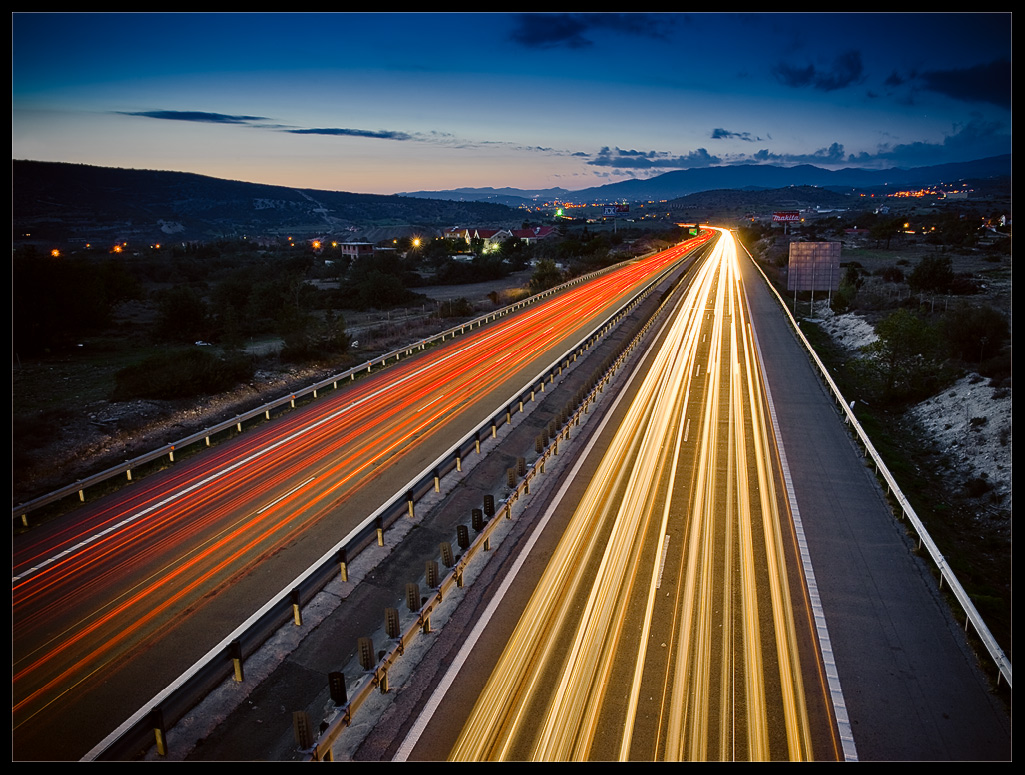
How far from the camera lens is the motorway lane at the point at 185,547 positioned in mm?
9375

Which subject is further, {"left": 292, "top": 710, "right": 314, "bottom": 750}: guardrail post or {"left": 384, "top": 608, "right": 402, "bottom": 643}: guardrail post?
{"left": 384, "top": 608, "right": 402, "bottom": 643}: guardrail post

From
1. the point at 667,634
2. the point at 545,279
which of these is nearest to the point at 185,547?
the point at 667,634

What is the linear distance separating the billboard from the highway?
A: 1188 inches

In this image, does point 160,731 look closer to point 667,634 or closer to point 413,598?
point 413,598

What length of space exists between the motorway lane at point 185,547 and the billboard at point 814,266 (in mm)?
28993

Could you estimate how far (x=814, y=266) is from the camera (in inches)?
1729

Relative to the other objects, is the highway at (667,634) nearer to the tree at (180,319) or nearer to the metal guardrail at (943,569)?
the metal guardrail at (943,569)

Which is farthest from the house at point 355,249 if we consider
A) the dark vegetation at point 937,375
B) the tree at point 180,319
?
the dark vegetation at point 937,375

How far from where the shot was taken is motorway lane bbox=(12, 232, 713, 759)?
938 cm

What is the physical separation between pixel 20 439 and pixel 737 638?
21669mm

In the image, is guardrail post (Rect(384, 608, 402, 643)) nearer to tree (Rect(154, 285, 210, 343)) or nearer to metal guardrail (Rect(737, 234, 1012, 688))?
metal guardrail (Rect(737, 234, 1012, 688))

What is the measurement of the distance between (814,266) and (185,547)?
4355 cm

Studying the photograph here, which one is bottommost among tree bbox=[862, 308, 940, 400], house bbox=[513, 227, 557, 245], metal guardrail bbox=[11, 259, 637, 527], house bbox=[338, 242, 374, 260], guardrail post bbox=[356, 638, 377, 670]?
guardrail post bbox=[356, 638, 377, 670]

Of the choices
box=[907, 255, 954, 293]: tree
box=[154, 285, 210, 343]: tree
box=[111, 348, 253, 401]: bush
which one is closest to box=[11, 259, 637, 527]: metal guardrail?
box=[111, 348, 253, 401]: bush
